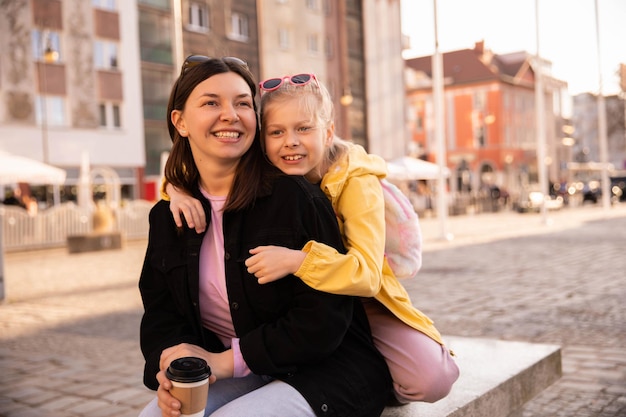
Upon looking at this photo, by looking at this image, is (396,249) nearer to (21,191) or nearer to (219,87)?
(219,87)

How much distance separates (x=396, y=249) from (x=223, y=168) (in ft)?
2.30

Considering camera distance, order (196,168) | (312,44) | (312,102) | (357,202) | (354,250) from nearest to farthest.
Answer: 1. (354,250)
2. (357,202)
3. (312,102)
4. (196,168)
5. (312,44)

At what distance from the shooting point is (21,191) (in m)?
28.9

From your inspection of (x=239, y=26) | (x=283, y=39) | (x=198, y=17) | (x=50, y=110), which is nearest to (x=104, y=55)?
(x=50, y=110)

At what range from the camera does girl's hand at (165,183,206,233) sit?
7.94 ft

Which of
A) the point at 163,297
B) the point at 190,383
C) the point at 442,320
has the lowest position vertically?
the point at 442,320

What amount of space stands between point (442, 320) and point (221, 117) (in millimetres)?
5028

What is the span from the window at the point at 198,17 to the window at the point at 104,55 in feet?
13.0

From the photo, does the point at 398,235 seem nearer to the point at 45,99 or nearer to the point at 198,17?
the point at 45,99

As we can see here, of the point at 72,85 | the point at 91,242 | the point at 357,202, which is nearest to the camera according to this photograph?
the point at 357,202

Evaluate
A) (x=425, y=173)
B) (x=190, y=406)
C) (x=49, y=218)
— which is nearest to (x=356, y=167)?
(x=190, y=406)

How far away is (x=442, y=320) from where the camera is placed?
7.08 meters

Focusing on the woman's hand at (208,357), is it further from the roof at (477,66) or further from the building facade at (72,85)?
the roof at (477,66)

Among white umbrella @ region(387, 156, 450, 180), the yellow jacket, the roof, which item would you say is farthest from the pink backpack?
the roof
